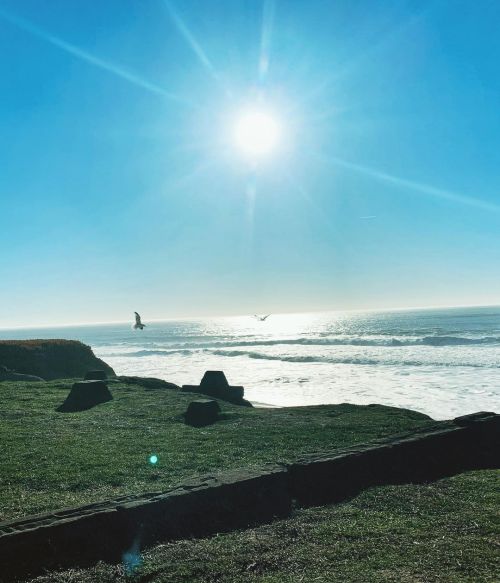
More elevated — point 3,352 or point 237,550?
point 3,352

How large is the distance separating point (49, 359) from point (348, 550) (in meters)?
31.2

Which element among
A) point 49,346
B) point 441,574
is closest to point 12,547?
point 441,574

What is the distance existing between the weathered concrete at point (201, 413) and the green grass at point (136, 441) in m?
0.29

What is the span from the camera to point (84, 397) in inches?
576

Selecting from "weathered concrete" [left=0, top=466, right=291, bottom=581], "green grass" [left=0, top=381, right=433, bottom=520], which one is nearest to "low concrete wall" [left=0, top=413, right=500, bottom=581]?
"weathered concrete" [left=0, top=466, right=291, bottom=581]

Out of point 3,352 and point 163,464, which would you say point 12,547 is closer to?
point 163,464

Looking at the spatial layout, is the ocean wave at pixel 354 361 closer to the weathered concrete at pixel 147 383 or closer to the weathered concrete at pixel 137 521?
the weathered concrete at pixel 147 383

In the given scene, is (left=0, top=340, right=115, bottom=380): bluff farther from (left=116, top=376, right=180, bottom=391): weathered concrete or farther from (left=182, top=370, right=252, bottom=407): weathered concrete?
(left=182, top=370, right=252, bottom=407): weathered concrete

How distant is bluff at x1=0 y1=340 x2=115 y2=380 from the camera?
98.9 feet

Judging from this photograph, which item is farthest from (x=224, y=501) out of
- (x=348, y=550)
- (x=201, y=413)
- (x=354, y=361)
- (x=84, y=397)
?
(x=354, y=361)

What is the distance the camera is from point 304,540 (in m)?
5.11

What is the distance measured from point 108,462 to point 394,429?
20.5 feet

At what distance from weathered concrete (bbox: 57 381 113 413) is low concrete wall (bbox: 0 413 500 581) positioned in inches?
363

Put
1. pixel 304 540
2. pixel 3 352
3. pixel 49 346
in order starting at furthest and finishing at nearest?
pixel 49 346 → pixel 3 352 → pixel 304 540
